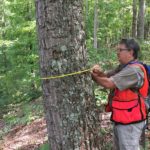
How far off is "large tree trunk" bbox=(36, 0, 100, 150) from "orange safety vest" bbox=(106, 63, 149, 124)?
1.48ft

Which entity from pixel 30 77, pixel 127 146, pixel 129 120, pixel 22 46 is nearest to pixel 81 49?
pixel 129 120

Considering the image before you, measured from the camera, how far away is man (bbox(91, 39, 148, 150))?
13.7 ft

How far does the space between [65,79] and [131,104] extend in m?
1.04

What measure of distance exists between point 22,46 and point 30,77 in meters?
2.38

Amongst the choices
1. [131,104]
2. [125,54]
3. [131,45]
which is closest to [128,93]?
[131,104]

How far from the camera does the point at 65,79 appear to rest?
12.7ft

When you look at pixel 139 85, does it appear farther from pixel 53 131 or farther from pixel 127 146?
pixel 53 131

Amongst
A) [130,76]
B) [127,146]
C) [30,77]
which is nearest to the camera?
[130,76]

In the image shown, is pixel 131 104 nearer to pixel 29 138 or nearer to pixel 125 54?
pixel 125 54

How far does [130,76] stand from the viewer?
4168mm

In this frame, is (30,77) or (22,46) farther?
(22,46)

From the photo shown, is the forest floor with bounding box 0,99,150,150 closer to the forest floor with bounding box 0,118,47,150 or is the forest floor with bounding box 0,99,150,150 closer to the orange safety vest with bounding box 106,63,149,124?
the forest floor with bounding box 0,118,47,150

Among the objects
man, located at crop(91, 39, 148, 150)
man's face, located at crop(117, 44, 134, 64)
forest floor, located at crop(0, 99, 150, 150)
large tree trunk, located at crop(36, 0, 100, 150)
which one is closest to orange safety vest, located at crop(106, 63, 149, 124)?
man, located at crop(91, 39, 148, 150)

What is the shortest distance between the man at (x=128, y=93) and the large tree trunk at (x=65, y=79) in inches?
15.3
